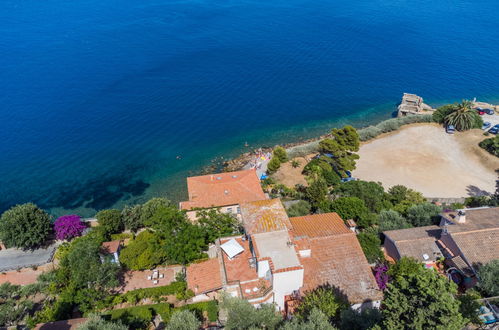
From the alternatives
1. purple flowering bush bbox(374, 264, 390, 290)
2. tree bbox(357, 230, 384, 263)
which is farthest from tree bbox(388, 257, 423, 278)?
tree bbox(357, 230, 384, 263)

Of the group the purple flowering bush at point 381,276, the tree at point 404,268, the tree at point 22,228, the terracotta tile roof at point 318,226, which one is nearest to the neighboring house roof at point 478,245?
the tree at point 404,268

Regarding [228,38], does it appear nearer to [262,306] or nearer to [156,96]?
[156,96]

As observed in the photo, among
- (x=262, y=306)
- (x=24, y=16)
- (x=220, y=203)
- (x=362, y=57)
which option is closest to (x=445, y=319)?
(x=262, y=306)

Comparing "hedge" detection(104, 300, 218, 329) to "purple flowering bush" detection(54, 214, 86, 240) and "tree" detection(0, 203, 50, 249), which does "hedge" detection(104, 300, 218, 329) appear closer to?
"purple flowering bush" detection(54, 214, 86, 240)

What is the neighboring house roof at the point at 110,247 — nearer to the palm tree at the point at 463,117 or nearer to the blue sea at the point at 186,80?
the blue sea at the point at 186,80

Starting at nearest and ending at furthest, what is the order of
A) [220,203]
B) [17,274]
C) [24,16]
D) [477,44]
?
[17,274], [220,203], [477,44], [24,16]

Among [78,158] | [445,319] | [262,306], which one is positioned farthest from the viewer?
[78,158]
